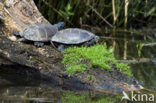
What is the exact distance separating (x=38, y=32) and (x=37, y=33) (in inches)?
1.0

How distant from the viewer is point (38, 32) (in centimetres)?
527

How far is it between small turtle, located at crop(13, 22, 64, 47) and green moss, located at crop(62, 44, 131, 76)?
44 centimetres

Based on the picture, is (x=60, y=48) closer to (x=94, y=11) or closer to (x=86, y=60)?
(x=86, y=60)

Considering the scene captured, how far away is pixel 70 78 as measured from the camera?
479cm

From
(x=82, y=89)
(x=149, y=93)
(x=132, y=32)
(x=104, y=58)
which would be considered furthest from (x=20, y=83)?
(x=132, y=32)

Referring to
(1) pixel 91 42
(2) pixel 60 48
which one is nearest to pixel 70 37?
(2) pixel 60 48

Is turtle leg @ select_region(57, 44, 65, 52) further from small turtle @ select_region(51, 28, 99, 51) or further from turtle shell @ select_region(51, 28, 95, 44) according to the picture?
turtle shell @ select_region(51, 28, 95, 44)

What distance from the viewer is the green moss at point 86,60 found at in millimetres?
4898

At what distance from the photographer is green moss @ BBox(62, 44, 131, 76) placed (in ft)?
16.1

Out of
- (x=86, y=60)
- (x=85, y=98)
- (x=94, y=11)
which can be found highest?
(x=94, y=11)

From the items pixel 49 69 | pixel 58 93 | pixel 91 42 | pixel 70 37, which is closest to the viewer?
pixel 58 93

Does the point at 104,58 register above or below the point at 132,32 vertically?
below

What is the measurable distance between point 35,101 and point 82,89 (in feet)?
2.94

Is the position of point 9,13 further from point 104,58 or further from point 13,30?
point 104,58
